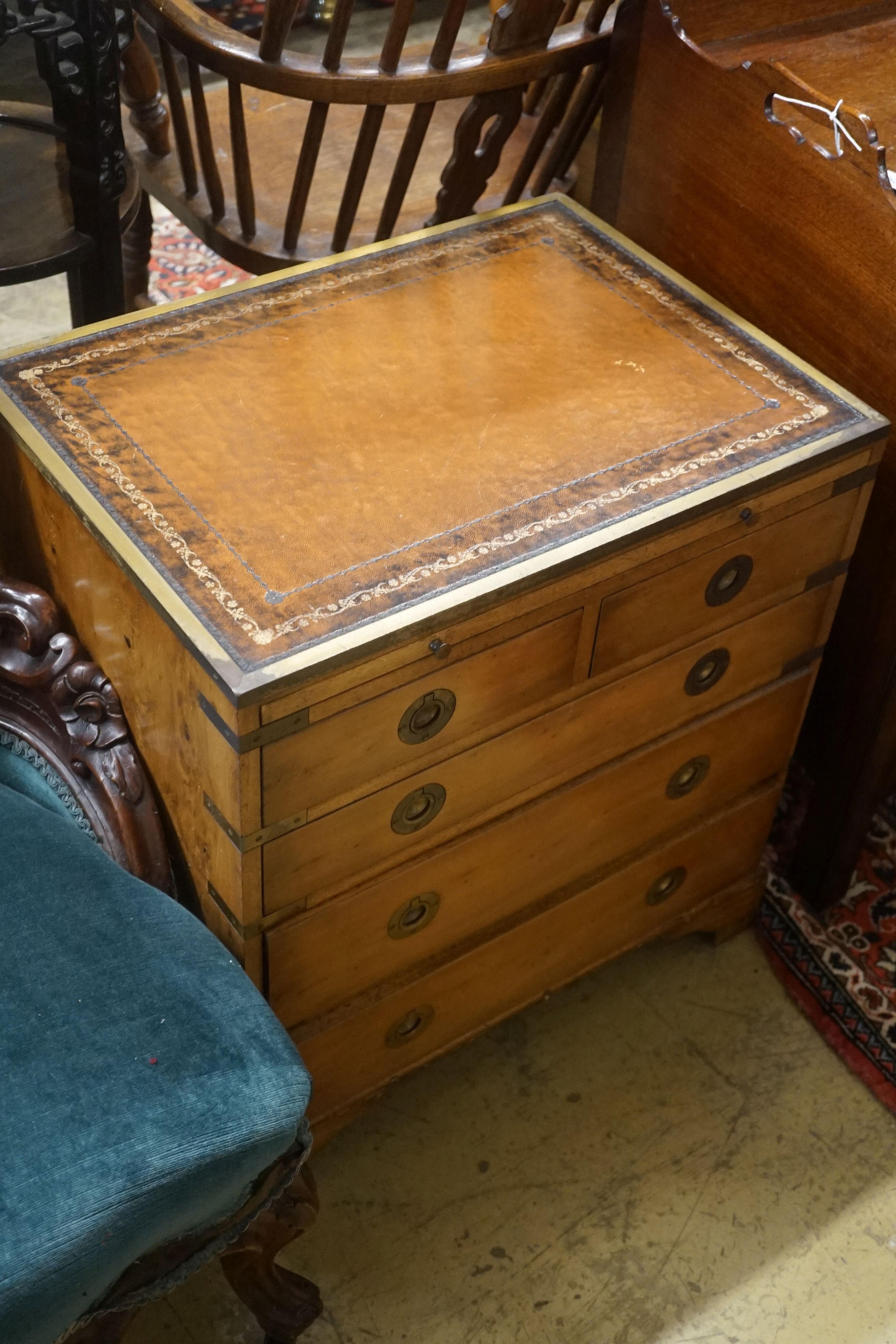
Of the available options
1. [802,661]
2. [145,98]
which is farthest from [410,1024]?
[145,98]

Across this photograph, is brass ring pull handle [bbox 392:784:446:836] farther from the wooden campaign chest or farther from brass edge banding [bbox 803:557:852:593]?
brass edge banding [bbox 803:557:852:593]

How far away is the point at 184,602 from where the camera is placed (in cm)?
123

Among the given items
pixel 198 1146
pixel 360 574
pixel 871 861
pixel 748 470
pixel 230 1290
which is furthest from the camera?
pixel 871 861

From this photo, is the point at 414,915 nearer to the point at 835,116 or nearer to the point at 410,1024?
the point at 410,1024

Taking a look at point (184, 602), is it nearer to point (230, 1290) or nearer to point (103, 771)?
point (103, 771)

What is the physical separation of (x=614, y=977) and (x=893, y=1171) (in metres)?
0.45

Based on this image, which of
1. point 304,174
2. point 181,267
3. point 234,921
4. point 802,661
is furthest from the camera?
point 181,267

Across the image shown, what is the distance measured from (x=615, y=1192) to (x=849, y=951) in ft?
1.78

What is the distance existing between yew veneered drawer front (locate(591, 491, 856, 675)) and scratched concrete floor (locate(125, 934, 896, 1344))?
2.33 feet

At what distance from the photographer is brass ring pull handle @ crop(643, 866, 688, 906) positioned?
1.87 m

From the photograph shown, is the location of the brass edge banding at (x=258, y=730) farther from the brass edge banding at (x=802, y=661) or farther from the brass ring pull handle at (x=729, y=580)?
the brass edge banding at (x=802, y=661)

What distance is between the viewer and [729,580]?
5.01 feet

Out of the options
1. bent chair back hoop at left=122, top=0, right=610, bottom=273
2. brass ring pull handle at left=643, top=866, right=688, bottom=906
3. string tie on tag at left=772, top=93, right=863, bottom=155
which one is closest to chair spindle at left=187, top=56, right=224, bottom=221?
bent chair back hoop at left=122, top=0, right=610, bottom=273

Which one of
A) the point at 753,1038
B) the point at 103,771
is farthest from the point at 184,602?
the point at 753,1038
